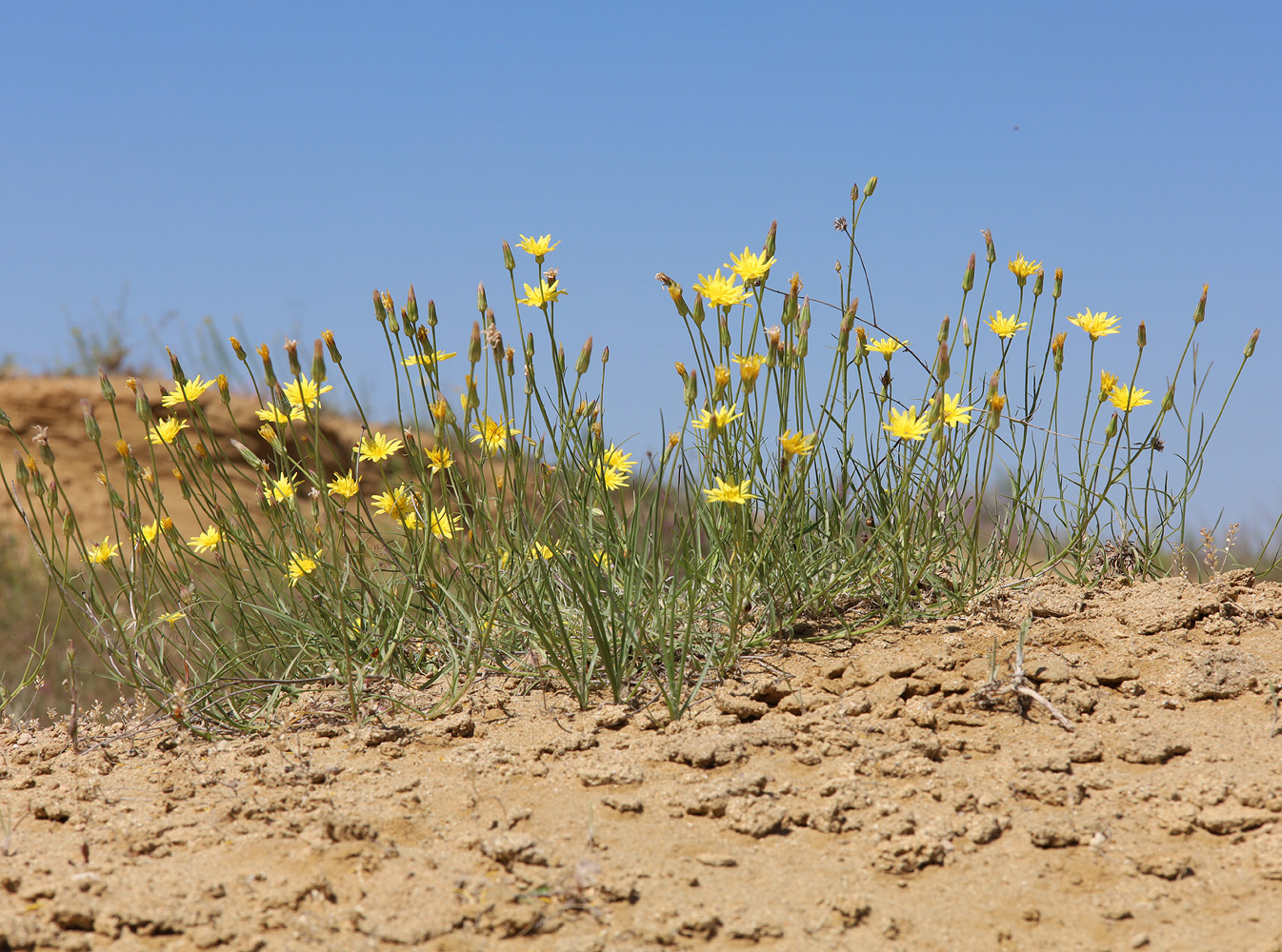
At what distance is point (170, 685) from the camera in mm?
2701

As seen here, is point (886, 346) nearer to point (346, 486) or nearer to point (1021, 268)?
point (1021, 268)

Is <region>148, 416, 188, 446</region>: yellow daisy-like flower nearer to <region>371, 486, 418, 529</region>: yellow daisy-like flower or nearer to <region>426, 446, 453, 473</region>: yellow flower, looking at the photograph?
<region>371, 486, 418, 529</region>: yellow daisy-like flower

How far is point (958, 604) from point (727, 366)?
911mm

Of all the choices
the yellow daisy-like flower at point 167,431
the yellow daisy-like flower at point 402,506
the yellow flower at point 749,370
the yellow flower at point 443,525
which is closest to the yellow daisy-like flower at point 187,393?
the yellow daisy-like flower at point 167,431

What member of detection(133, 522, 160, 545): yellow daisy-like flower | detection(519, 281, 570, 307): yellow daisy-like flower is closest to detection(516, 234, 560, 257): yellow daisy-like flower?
detection(519, 281, 570, 307): yellow daisy-like flower

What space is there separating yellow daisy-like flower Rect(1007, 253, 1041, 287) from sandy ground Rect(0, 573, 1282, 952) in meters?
0.96

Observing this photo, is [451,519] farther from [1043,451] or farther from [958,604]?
[1043,451]

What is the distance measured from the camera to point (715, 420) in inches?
84.7

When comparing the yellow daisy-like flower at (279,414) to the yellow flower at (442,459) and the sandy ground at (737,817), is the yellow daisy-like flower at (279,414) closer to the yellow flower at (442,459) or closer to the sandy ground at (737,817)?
the yellow flower at (442,459)

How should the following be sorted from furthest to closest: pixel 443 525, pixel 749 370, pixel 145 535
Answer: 1. pixel 145 535
2. pixel 443 525
3. pixel 749 370

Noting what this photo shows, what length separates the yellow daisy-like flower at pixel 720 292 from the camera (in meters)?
2.42

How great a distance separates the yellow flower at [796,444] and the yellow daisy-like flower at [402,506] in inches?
36.5

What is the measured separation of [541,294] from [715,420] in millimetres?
562

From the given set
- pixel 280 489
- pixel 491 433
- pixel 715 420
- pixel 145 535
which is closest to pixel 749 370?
pixel 715 420
